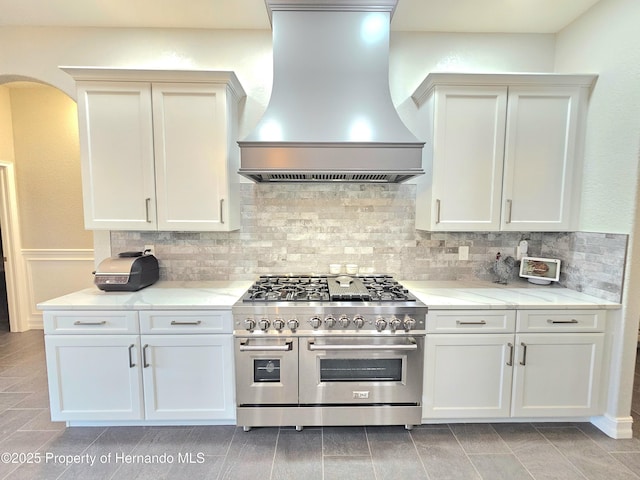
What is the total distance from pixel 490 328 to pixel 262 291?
61.7 inches

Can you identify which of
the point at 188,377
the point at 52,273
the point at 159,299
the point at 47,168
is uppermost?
the point at 47,168

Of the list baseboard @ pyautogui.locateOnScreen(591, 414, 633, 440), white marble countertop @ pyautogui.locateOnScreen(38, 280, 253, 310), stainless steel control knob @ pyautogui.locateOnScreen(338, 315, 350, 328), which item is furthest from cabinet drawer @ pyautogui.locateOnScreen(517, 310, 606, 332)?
white marble countertop @ pyautogui.locateOnScreen(38, 280, 253, 310)

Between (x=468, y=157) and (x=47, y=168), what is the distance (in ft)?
15.2

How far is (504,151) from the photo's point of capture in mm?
2279

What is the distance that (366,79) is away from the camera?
204 centimetres

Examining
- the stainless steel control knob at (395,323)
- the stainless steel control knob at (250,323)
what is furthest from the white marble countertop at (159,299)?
the stainless steel control knob at (395,323)

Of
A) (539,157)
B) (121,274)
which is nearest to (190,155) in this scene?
(121,274)

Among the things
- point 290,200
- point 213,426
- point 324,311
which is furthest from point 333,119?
point 213,426

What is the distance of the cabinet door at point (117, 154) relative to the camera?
2.18 meters

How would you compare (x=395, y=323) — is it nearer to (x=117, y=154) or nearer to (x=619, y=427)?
(x=619, y=427)

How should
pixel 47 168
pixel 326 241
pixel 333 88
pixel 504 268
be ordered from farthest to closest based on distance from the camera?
pixel 47 168 → pixel 326 241 → pixel 504 268 → pixel 333 88

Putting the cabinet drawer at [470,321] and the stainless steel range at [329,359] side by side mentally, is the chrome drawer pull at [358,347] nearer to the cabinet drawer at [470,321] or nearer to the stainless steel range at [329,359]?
the stainless steel range at [329,359]

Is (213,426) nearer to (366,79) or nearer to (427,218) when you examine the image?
(427,218)

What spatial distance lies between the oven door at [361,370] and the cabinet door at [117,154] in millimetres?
1532
